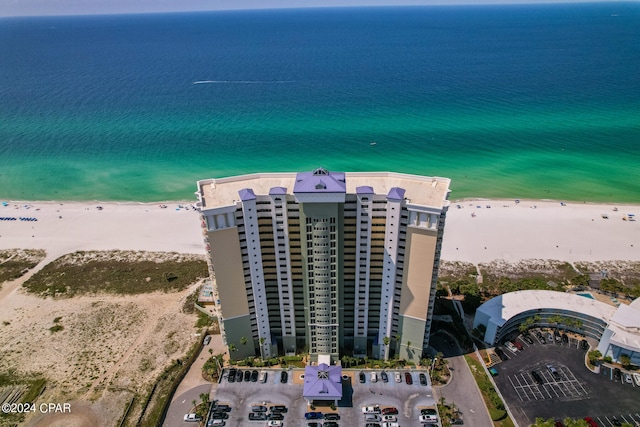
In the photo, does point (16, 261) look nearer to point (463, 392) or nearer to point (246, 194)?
point (246, 194)

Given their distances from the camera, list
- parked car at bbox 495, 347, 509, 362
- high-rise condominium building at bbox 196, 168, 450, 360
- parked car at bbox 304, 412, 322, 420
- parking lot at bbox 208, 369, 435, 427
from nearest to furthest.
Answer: high-rise condominium building at bbox 196, 168, 450, 360
parked car at bbox 304, 412, 322, 420
parking lot at bbox 208, 369, 435, 427
parked car at bbox 495, 347, 509, 362

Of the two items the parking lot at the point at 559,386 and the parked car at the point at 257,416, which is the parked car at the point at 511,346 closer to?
the parking lot at the point at 559,386

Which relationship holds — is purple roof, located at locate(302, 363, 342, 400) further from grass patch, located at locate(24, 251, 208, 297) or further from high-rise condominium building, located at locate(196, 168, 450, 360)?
grass patch, located at locate(24, 251, 208, 297)

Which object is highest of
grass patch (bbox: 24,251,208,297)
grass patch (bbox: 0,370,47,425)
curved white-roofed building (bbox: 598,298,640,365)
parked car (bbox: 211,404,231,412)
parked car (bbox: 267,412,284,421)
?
grass patch (bbox: 24,251,208,297)

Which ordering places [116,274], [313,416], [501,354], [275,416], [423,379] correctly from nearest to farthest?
1. [313,416]
2. [275,416]
3. [423,379]
4. [501,354]
5. [116,274]

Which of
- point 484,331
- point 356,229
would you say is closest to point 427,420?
point 484,331

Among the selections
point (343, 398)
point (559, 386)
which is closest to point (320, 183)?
point (343, 398)

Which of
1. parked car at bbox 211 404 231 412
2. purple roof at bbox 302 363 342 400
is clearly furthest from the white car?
purple roof at bbox 302 363 342 400
